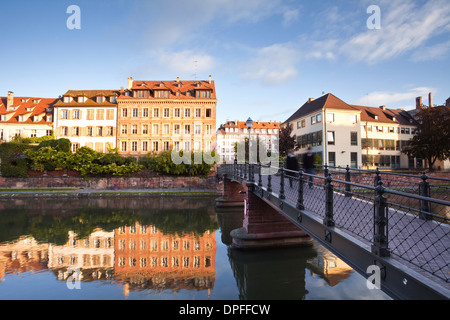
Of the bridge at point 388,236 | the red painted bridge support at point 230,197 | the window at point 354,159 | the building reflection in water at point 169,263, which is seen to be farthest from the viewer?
the window at point 354,159

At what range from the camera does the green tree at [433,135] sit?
34.9 metres

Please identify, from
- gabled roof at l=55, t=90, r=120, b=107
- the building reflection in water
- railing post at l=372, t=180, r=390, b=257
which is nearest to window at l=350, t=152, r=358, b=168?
the building reflection in water

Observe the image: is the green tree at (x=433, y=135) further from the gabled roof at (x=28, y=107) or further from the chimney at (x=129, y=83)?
the gabled roof at (x=28, y=107)

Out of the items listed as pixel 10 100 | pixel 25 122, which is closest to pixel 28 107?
pixel 10 100

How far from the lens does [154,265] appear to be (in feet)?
37.0

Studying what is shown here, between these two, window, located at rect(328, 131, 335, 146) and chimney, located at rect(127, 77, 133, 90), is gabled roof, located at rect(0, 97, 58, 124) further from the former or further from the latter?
window, located at rect(328, 131, 335, 146)

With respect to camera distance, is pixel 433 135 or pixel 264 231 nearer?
pixel 264 231

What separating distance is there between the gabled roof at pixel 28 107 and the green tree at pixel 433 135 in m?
58.3

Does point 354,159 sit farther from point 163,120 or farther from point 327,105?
point 163,120

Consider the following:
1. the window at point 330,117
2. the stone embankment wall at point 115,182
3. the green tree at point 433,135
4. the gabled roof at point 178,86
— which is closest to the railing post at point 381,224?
the stone embankment wall at point 115,182

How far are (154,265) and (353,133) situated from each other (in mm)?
35472

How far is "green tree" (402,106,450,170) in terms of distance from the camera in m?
Result: 34.9

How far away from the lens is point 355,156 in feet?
123
